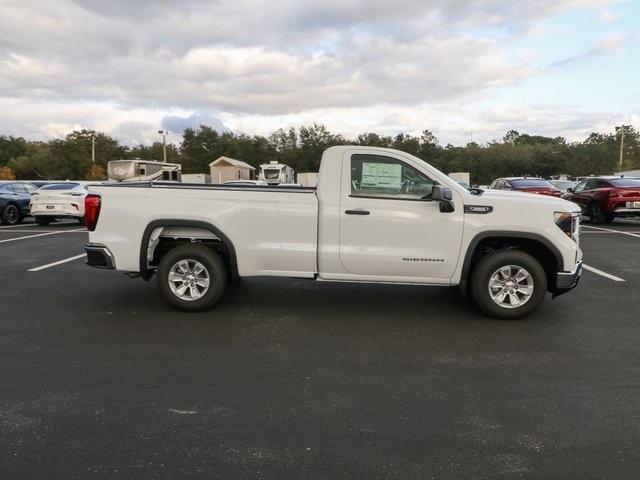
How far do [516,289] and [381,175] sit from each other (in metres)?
2.02

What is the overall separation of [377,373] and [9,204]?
1837 cm

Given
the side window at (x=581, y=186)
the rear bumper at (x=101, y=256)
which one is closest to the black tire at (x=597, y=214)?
the side window at (x=581, y=186)

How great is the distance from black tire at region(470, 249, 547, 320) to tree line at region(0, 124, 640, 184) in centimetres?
7232

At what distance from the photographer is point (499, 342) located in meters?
5.42

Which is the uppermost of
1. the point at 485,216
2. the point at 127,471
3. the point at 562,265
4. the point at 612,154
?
the point at 612,154

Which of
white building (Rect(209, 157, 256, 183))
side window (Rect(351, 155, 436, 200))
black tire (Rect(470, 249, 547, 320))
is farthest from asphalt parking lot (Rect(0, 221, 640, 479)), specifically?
white building (Rect(209, 157, 256, 183))

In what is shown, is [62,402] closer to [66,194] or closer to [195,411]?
[195,411]

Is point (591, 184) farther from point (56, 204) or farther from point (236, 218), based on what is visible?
point (56, 204)

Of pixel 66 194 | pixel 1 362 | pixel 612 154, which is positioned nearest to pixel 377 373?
pixel 1 362

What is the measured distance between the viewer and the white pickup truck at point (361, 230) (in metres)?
6.04

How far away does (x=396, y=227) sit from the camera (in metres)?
6.04

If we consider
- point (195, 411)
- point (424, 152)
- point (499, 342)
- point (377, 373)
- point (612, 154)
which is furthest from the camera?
point (424, 152)

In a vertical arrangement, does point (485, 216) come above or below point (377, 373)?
above

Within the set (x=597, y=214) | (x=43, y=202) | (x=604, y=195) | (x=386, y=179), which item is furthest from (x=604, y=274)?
(x=43, y=202)
